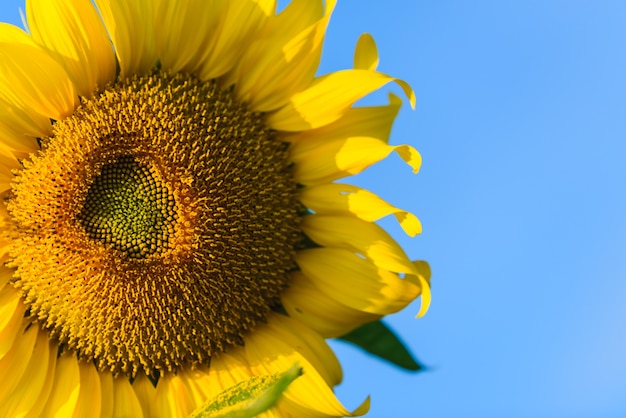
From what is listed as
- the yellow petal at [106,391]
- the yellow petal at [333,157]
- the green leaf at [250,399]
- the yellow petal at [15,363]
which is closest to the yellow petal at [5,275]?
the yellow petal at [15,363]

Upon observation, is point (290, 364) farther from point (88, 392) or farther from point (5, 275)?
point (5, 275)

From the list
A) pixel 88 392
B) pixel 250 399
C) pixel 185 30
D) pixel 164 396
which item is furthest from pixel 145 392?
pixel 250 399

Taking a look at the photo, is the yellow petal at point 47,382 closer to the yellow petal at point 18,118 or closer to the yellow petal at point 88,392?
the yellow petal at point 88,392

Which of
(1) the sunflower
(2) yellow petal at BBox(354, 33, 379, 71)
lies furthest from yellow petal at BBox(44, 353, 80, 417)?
(2) yellow petal at BBox(354, 33, 379, 71)

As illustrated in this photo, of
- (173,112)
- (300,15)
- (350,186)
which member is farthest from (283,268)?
(300,15)

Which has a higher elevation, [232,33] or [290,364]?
[232,33]

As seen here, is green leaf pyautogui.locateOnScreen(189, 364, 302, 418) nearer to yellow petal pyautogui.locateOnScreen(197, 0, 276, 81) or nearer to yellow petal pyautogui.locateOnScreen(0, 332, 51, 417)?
yellow petal pyautogui.locateOnScreen(197, 0, 276, 81)
